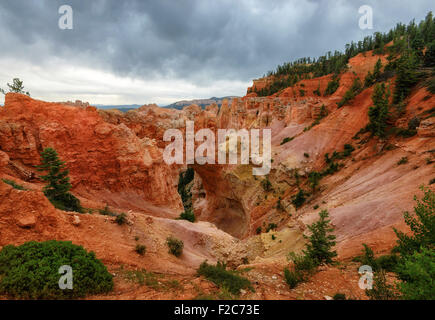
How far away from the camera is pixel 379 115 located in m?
23.0

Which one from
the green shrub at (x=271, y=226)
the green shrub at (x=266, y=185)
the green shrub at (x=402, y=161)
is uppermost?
the green shrub at (x=402, y=161)

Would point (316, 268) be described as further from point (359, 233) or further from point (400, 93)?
point (400, 93)

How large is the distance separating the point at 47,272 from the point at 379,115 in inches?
1199

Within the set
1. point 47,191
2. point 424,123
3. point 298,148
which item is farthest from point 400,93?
point 47,191

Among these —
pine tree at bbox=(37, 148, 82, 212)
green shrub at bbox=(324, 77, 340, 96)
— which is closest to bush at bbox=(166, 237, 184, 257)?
pine tree at bbox=(37, 148, 82, 212)

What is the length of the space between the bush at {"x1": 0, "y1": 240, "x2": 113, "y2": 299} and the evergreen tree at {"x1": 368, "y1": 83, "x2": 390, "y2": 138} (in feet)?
92.9

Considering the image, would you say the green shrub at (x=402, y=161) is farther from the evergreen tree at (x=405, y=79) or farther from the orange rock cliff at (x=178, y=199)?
the evergreen tree at (x=405, y=79)

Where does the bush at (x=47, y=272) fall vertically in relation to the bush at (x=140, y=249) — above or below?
above

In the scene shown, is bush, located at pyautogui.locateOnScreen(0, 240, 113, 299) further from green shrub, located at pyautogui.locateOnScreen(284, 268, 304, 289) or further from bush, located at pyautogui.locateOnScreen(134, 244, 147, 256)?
green shrub, located at pyautogui.locateOnScreen(284, 268, 304, 289)

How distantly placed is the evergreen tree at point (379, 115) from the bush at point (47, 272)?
92.9 ft

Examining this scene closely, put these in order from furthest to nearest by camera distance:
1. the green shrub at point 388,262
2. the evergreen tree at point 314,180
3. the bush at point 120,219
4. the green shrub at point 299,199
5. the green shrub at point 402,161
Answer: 1. the green shrub at point 299,199
2. the evergreen tree at point 314,180
3. the green shrub at point 402,161
4. the bush at point 120,219
5. the green shrub at point 388,262

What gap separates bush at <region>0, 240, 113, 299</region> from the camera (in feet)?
16.0

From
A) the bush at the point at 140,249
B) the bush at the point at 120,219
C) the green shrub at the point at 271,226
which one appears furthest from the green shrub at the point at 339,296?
the green shrub at the point at 271,226

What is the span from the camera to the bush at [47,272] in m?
4.86
